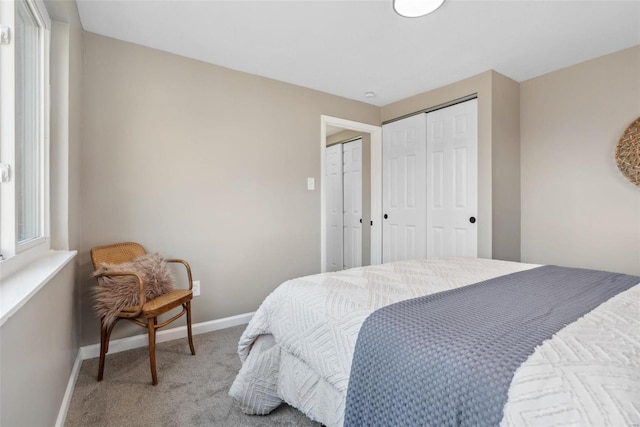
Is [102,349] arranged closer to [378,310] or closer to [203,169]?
[203,169]

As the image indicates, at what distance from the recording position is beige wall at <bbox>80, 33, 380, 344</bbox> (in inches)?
89.9

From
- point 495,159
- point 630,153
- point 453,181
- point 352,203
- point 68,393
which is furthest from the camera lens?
point 352,203

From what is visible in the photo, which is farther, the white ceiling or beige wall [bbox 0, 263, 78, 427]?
the white ceiling

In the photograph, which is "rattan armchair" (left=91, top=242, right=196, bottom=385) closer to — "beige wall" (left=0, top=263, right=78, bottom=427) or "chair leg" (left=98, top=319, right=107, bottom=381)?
"chair leg" (left=98, top=319, right=107, bottom=381)

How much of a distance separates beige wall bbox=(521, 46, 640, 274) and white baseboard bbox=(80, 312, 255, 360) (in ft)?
9.16

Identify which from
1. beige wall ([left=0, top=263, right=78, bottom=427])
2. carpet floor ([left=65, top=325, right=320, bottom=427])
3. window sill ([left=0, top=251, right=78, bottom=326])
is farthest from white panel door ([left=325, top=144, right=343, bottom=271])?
window sill ([left=0, top=251, right=78, bottom=326])

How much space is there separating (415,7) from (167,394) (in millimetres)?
2563

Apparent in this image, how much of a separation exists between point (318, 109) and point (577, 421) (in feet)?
10.3

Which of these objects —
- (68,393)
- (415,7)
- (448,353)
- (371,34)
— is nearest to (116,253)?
(68,393)

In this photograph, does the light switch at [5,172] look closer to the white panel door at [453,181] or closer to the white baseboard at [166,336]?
the white baseboard at [166,336]

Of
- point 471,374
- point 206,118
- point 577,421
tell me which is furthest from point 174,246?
point 577,421

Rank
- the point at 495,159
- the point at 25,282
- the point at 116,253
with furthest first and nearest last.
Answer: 1. the point at 495,159
2. the point at 116,253
3. the point at 25,282

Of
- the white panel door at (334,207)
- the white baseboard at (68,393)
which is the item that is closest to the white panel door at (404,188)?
the white panel door at (334,207)

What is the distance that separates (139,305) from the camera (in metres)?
1.86
